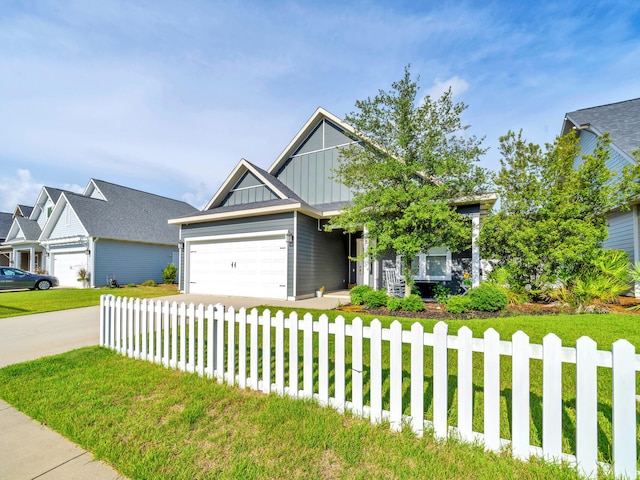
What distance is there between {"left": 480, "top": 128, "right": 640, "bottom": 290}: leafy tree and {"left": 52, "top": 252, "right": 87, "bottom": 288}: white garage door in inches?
793

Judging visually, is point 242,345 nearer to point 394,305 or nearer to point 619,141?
point 394,305

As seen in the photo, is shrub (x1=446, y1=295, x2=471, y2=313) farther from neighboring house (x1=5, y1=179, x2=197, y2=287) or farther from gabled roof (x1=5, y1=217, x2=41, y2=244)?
gabled roof (x1=5, y1=217, x2=41, y2=244)

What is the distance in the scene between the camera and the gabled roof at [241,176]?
12.2 meters

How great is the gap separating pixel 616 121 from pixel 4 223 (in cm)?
4369

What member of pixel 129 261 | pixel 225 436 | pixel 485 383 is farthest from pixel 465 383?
pixel 129 261

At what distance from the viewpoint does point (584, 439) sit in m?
1.93

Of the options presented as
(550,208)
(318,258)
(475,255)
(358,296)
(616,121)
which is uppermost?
(616,121)

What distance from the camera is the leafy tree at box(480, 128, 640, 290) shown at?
7844 mm

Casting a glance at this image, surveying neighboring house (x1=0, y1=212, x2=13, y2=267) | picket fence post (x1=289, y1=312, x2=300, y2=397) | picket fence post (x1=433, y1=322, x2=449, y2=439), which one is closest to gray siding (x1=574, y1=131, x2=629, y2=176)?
picket fence post (x1=433, y1=322, x2=449, y2=439)

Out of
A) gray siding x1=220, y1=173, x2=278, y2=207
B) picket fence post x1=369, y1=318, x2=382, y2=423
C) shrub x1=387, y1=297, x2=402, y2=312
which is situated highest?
gray siding x1=220, y1=173, x2=278, y2=207

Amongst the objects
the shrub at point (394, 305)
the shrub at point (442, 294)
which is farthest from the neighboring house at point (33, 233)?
the shrub at point (442, 294)

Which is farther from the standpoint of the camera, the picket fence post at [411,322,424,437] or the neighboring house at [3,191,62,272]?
the neighboring house at [3,191,62,272]

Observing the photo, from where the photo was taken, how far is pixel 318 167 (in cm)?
1304

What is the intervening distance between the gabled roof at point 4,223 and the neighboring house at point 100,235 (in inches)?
292
